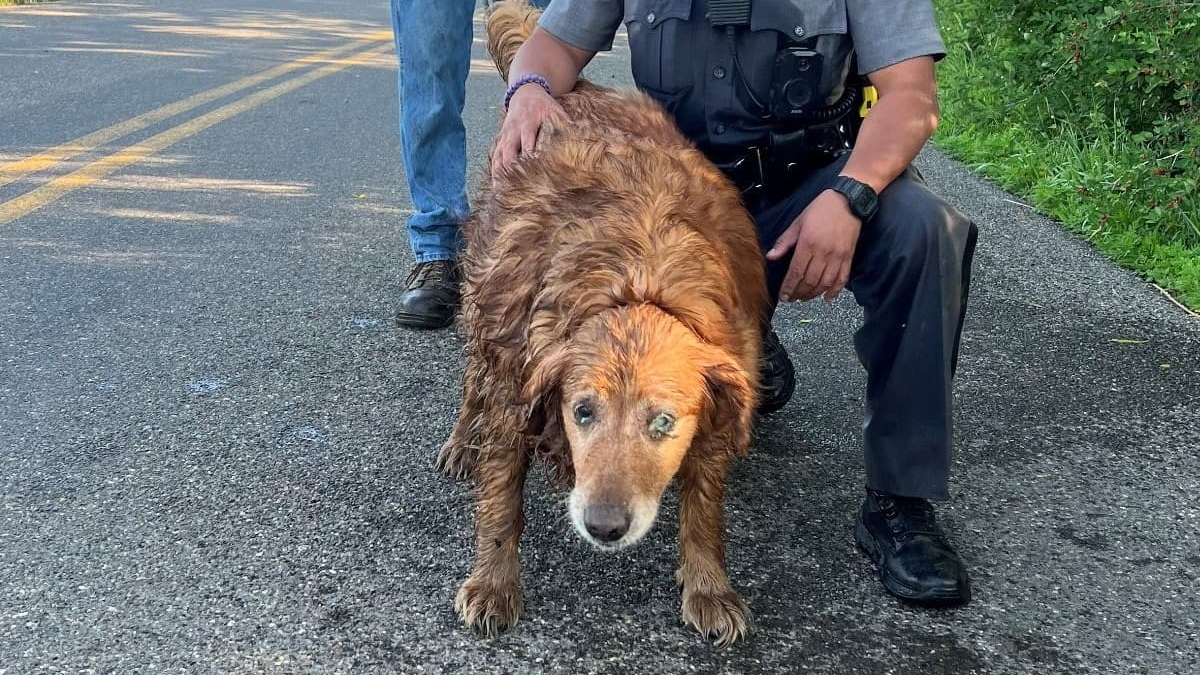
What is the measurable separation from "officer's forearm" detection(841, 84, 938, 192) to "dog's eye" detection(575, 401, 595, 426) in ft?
3.47

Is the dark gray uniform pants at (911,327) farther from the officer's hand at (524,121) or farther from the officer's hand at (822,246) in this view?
the officer's hand at (524,121)

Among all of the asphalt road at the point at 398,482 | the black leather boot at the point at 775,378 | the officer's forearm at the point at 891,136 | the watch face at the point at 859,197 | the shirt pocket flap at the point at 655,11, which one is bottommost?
the asphalt road at the point at 398,482

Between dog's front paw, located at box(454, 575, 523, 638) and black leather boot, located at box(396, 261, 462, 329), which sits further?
black leather boot, located at box(396, 261, 462, 329)

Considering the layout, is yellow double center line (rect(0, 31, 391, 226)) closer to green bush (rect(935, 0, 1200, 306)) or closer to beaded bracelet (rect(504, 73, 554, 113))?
beaded bracelet (rect(504, 73, 554, 113))

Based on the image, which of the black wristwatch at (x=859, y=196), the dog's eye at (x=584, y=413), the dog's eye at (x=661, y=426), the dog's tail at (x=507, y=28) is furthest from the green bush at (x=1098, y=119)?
the dog's eye at (x=584, y=413)

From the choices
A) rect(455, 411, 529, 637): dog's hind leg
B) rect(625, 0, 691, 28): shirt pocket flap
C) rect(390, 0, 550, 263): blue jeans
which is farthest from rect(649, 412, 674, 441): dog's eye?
rect(390, 0, 550, 263): blue jeans

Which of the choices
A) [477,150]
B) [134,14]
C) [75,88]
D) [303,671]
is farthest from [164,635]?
[134,14]

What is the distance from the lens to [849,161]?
9.41 feet

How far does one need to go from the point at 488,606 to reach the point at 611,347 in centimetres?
76

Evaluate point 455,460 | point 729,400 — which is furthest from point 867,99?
point 455,460

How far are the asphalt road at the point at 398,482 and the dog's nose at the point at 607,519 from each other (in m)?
0.41

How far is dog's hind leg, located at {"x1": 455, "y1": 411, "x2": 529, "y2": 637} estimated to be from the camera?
2.57 metres

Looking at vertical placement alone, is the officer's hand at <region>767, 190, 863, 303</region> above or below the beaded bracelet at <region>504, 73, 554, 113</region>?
below

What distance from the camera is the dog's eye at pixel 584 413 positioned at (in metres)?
2.28
